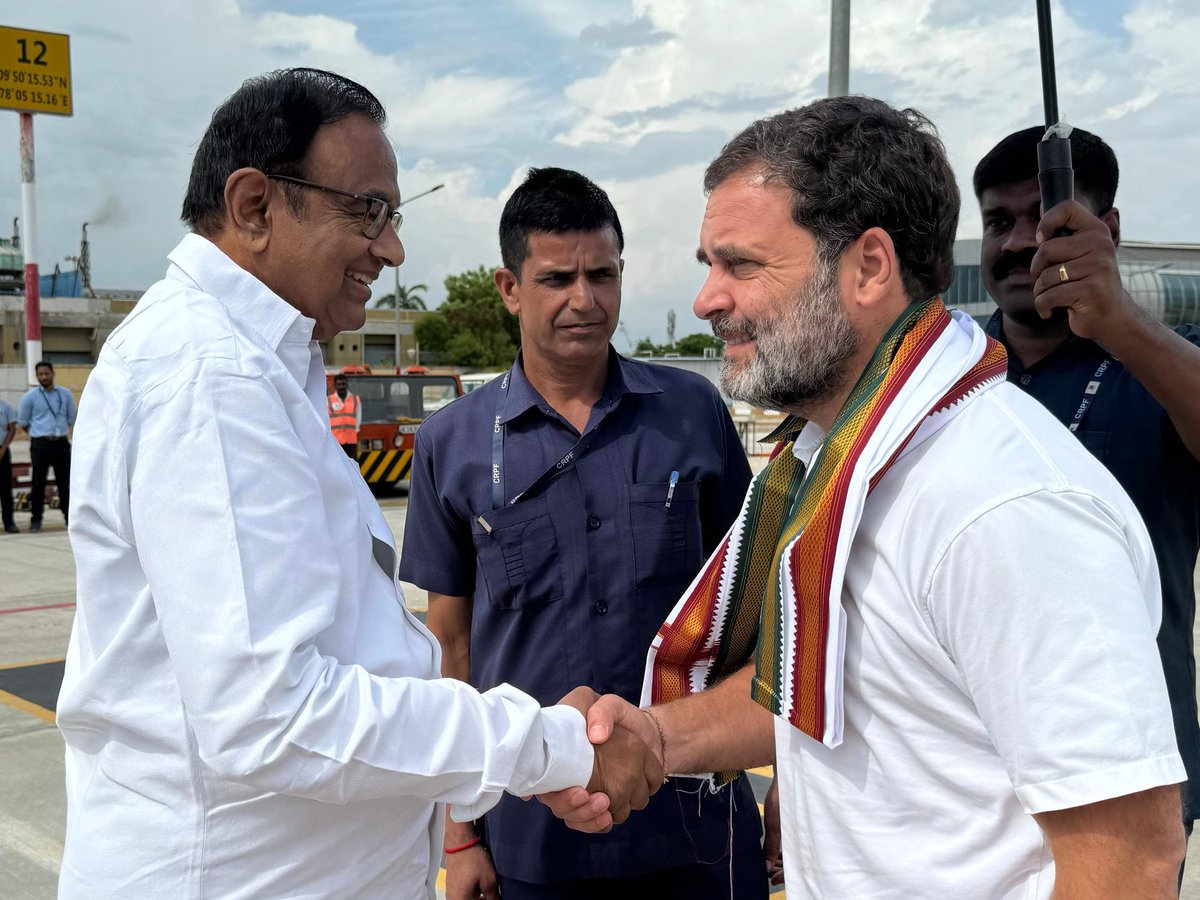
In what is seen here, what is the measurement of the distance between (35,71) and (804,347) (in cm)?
1516

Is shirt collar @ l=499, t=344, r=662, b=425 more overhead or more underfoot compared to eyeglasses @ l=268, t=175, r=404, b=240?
more underfoot

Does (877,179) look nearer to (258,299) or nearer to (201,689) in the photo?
(258,299)

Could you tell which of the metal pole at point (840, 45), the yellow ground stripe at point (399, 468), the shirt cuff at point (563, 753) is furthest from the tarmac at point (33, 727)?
the yellow ground stripe at point (399, 468)

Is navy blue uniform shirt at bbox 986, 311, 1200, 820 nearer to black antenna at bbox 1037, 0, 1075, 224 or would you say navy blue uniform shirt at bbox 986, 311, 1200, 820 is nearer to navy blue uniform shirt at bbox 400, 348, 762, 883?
black antenna at bbox 1037, 0, 1075, 224

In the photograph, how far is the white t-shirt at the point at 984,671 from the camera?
123 cm

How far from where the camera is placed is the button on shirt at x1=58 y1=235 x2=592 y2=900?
1522mm

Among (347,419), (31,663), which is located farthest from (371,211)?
(347,419)

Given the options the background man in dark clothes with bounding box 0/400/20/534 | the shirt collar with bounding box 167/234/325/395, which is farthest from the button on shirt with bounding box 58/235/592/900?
the background man in dark clothes with bounding box 0/400/20/534

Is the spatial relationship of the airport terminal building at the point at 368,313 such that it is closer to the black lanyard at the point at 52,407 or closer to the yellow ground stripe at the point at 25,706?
the black lanyard at the point at 52,407

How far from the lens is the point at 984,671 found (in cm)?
129

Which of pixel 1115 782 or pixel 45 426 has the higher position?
pixel 45 426

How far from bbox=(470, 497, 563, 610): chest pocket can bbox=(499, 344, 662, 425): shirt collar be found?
0.87 ft

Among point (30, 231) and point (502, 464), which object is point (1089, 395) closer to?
point (502, 464)

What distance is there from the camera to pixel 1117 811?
4.07 ft
